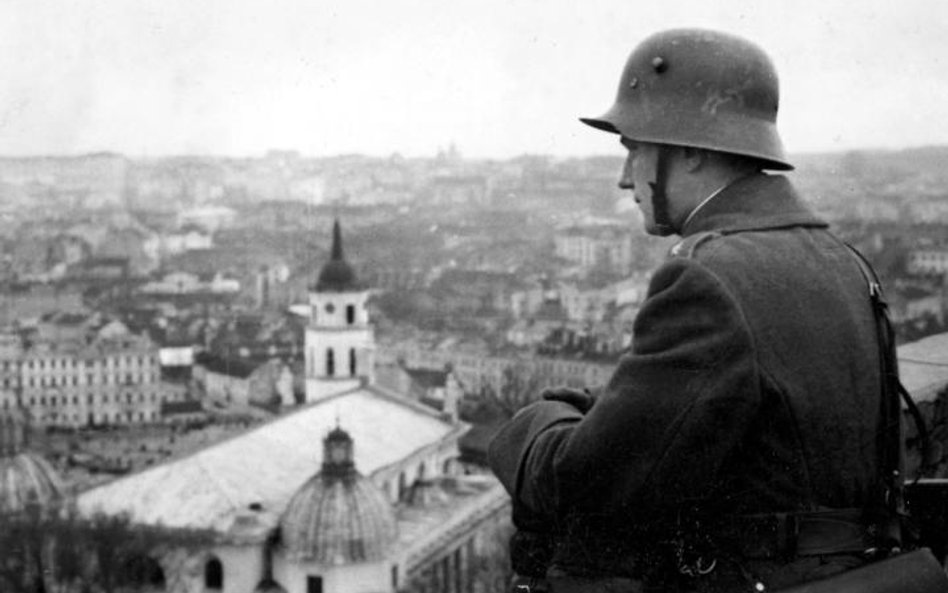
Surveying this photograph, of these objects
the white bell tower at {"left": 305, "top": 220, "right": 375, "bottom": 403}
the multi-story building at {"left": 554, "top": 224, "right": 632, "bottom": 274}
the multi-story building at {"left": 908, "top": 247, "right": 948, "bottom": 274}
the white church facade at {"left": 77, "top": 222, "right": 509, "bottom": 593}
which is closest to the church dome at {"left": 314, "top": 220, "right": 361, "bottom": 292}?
the white bell tower at {"left": 305, "top": 220, "right": 375, "bottom": 403}

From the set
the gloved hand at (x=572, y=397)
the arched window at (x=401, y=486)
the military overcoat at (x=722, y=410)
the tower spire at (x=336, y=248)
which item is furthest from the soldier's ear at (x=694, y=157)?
the tower spire at (x=336, y=248)

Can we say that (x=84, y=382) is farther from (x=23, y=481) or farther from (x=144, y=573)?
(x=144, y=573)

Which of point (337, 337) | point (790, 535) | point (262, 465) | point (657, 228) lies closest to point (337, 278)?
point (337, 337)

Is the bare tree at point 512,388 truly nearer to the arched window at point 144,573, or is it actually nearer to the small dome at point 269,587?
the small dome at point 269,587

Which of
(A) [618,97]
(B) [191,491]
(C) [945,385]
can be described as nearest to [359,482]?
(B) [191,491]

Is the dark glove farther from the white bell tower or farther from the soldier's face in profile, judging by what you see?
the white bell tower

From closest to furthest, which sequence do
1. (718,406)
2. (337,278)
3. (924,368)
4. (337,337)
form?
(718,406) < (924,368) < (337,337) < (337,278)

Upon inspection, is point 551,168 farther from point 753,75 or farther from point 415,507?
point 753,75
